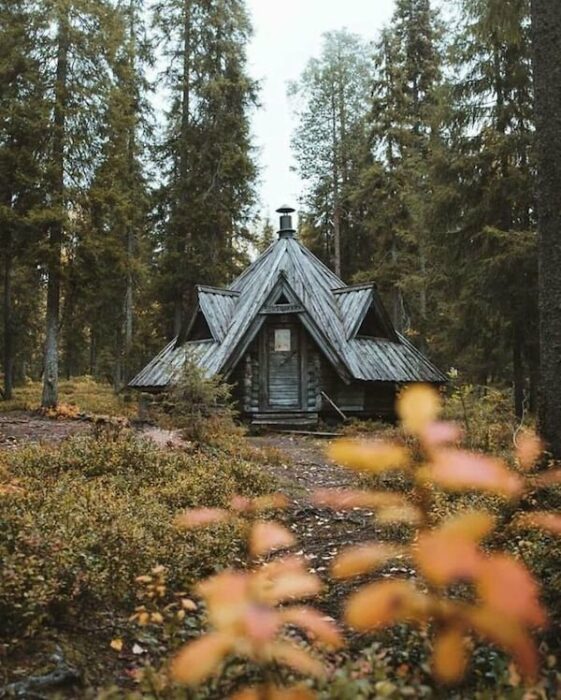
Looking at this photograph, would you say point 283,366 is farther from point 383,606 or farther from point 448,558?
point 448,558

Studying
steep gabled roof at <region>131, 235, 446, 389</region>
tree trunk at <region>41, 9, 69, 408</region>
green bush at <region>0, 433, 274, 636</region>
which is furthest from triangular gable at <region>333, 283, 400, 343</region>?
green bush at <region>0, 433, 274, 636</region>

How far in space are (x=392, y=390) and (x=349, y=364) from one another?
2.33 m

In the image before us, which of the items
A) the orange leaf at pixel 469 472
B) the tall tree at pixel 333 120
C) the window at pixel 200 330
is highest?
the tall tree at pixel 333 120

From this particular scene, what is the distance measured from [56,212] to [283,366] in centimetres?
771

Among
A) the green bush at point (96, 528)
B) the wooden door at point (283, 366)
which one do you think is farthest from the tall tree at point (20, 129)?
the green bush at point (96, 528)

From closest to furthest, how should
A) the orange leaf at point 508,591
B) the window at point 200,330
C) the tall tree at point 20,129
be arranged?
the orange leaf at point 508,591, the tall tree at point 20,129, the window at point 200,330

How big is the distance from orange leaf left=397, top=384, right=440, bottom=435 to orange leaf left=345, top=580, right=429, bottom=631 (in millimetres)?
326

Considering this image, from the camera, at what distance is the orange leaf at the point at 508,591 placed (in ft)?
3.48

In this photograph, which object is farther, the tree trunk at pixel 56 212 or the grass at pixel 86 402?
the grass at pixel 86 402

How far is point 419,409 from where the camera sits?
128cm

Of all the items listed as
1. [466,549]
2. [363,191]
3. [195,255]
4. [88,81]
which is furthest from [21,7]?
[466,549]

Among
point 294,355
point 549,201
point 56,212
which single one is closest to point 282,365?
point 294,355

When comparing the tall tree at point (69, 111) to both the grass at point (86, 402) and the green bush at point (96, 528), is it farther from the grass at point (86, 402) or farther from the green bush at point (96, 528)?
the green bush at point (96, 528)

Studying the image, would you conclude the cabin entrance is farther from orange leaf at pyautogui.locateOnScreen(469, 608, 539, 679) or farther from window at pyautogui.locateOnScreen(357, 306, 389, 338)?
orange leaf at pyautogui.locateOnScreen(469, 608, 539, 679)
